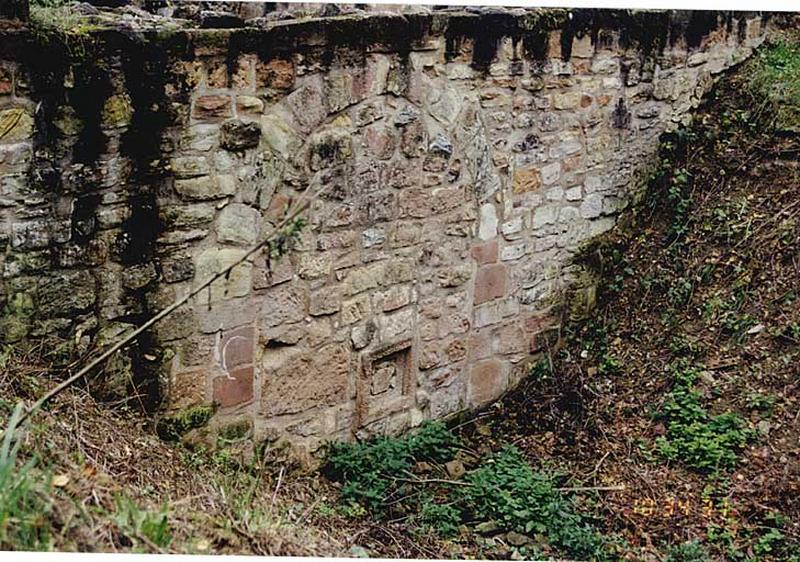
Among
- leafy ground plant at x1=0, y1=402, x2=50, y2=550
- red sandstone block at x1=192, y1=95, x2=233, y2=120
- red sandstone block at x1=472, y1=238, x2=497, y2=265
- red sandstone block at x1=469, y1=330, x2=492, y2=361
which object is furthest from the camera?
red sandstone block at x1=469, y1=330, x2=492, y2=361

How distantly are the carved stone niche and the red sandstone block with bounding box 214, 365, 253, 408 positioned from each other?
2.33 ft

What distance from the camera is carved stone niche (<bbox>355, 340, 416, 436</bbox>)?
17.7ft

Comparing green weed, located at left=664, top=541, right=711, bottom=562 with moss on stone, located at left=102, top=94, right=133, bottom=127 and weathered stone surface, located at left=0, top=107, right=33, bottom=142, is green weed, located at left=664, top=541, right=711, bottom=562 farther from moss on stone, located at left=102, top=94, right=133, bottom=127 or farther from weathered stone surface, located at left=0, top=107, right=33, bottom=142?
weathered stone surface, located at left=0, top=107, right=33, bottom=142

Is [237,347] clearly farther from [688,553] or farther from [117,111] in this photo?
[688,553]

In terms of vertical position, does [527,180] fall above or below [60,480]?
above

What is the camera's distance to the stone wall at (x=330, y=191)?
4.13 metres

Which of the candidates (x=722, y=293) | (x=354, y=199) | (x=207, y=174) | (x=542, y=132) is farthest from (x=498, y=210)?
(x=207, y=174)

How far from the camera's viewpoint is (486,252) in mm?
5863

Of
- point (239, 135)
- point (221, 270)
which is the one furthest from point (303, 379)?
point (239, 135)

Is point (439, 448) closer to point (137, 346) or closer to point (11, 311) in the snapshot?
point (137, 346)

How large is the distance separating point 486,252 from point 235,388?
178 centimetres

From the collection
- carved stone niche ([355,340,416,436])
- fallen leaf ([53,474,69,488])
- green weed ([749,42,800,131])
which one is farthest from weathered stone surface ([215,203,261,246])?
green weed ([749,42,800,131])

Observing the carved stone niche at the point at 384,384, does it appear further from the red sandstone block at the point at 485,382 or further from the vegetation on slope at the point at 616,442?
the red sandstone block at the point at 485,382

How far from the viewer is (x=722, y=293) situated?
6188 mm
